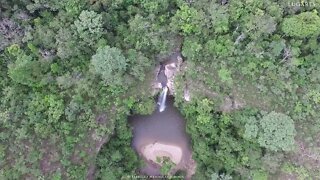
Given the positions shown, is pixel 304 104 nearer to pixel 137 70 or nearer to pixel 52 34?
pixel 137 70

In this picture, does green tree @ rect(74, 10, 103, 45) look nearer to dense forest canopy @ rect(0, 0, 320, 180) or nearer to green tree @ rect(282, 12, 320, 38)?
dense forest canopy @ rect(0, 0, 320, 180)

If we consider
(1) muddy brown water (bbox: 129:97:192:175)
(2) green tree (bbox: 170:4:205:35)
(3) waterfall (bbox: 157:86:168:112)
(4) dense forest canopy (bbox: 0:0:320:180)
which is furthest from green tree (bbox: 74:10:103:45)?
(1) muddy brown water (bbox: 129:97:192:175)

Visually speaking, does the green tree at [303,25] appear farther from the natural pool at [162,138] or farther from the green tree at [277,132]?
the natural pool at [162,138]

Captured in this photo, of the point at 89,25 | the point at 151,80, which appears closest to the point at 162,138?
the point at 151,80

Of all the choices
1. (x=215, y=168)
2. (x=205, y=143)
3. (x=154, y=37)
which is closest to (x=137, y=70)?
(x=154, y=37)
